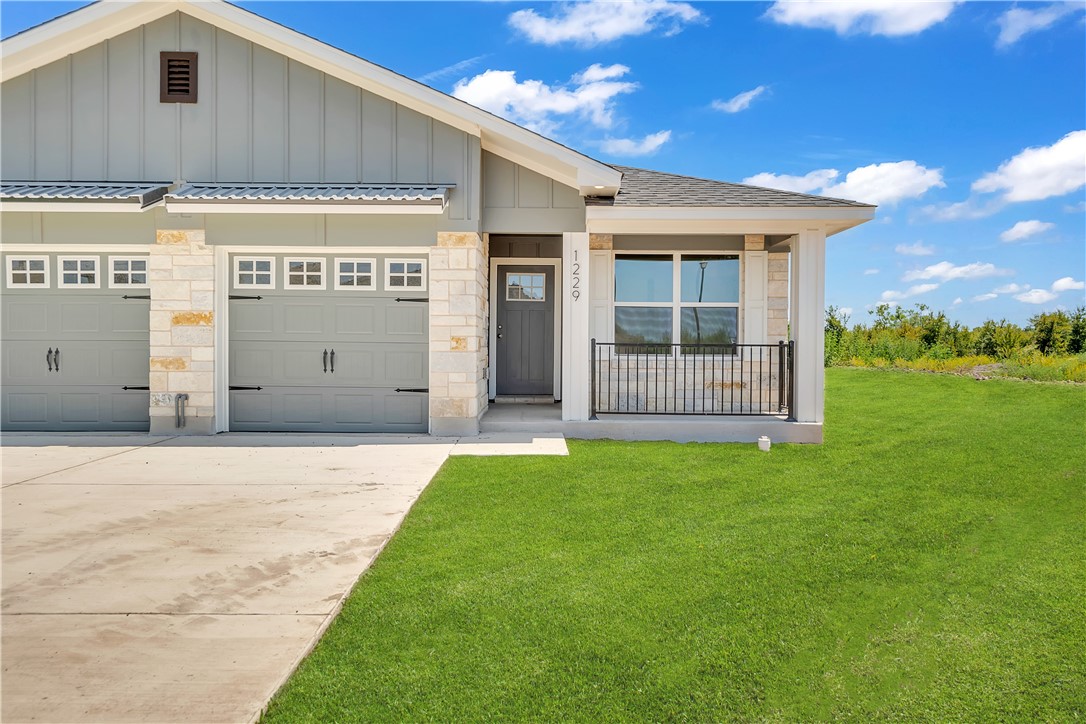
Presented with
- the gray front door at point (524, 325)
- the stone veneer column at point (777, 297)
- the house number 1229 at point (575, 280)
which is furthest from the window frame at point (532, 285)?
the stone veneer column at point (777, 297)

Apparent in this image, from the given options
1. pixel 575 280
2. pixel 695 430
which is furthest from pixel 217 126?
pixel 695 430

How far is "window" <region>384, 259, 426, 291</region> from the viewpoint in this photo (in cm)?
815

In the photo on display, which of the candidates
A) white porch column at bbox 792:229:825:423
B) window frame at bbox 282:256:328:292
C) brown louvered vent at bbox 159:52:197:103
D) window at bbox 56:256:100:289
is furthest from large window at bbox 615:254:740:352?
window at bbox 56:256:100:289

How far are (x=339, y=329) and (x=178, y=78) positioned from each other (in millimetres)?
3627

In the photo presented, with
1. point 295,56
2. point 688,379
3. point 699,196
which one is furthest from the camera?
point 688,379

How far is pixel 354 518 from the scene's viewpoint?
180 inches

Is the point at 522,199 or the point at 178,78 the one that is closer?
the point at 178,78

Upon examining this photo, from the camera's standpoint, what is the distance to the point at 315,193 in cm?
755

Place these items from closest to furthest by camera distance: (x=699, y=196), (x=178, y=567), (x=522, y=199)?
(x=178, y=567) → (x=522, y=199) → (x=699, y=196)

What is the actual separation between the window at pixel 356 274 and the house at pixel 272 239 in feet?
0.08

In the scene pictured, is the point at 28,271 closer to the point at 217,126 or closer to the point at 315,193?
the point at 217,126

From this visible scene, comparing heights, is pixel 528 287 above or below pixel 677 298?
above

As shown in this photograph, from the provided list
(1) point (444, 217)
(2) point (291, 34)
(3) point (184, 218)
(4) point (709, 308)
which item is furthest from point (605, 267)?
(3) point (184, 218)

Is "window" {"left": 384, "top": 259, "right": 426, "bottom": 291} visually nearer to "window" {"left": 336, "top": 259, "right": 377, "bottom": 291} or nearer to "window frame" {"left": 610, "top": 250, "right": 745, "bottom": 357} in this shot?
"window" {"left": 336, "top": 259, "right": 377, "bottom": 291}
